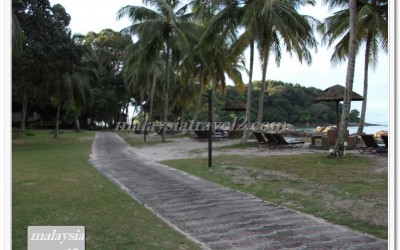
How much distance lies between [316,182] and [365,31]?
5.54ft

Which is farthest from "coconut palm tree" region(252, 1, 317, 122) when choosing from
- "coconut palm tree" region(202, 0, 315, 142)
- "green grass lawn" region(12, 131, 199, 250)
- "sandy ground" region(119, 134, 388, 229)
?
"green grass lawn" region(12, 131, 199, 250)

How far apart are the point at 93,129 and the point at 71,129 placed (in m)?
1.01

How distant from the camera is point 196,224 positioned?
2936 mm

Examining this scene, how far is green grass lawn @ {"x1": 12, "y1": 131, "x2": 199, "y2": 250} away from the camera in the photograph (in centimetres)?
252

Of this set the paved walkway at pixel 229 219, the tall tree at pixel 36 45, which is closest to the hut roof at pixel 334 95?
the paved walkway at pixel 229 219

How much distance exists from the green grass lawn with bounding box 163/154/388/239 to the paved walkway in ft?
0.62

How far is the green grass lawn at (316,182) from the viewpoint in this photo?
2934 millimetres

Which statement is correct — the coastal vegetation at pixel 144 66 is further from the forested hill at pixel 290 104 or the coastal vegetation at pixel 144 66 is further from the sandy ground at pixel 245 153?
the sandy ground at pixel 245 153

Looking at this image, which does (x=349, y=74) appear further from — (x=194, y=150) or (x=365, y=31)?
(x=194, y=150)

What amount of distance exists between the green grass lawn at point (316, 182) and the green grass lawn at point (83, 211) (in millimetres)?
1332

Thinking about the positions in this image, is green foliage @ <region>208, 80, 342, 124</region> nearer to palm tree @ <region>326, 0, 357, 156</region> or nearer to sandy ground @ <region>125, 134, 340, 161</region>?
palm tree @ <region>326, 0, 357, 156</region>

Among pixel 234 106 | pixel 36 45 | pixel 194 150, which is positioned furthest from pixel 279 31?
pixel 36 45

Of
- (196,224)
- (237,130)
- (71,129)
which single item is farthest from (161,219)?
(71,129)

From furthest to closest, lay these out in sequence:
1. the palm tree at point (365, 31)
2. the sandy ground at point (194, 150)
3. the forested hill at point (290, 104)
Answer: the sandy ground at point (194, 150), the forested hill at point (290, 104), the palm tree at point (365, 31)
